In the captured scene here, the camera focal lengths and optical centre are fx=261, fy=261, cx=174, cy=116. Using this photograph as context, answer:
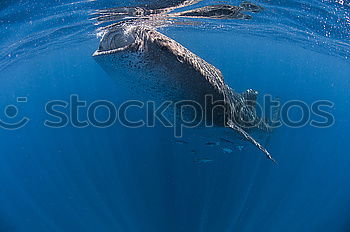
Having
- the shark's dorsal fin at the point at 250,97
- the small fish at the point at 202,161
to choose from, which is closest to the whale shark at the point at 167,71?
the shark's dorsal fin at the point at 250,97

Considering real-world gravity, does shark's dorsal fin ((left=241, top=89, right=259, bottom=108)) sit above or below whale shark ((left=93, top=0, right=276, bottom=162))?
below

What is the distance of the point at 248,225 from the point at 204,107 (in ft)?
23.2

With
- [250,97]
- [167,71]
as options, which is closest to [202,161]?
[250,97]

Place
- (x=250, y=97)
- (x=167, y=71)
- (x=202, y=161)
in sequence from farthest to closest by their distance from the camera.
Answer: (x=202, y=161)
(x=250, y=97)
(x=167, y=71)

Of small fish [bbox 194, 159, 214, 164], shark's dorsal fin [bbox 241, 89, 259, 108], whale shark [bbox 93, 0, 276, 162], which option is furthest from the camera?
small fish [bbox 194, 159, 214, 164]

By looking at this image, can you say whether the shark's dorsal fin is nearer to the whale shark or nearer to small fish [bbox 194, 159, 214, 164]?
the whale shark

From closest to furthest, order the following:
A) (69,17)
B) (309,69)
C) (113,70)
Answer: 1. (113,70)
2. (69,17)
3. (309,69)

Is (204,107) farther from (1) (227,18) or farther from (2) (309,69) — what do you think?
(2) (309,69)

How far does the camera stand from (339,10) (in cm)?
955

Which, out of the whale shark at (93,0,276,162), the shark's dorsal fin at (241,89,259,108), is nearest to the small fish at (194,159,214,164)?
the shark's dorsal fin at (241,89,259,108)

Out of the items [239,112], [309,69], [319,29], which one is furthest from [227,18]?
[309,69]

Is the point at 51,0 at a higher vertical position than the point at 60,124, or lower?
higher

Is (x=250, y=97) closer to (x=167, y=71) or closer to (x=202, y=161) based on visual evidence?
(x=167, y=71)

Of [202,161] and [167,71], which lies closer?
[167,71]
